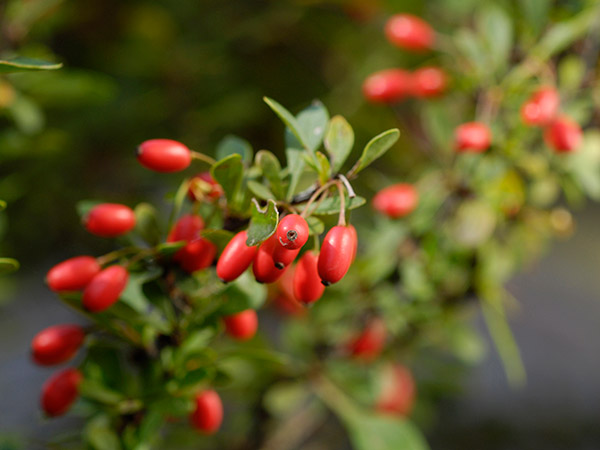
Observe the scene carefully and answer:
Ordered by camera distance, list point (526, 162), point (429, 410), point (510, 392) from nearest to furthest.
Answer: point (526, 162) < point (429, 410) < point (510, 392)

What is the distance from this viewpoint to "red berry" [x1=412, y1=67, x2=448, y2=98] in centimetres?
77

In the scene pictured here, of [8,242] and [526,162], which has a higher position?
[526,162]

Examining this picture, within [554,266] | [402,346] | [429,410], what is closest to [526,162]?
[402,346]

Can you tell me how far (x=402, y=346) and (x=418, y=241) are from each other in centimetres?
19

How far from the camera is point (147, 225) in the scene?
0.48 meters

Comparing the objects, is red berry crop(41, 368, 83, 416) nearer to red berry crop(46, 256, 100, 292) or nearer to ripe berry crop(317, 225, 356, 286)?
red berry crop(46, 256, 100, 292)

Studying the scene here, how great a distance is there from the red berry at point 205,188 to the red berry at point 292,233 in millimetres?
120

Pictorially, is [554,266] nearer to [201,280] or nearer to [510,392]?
[510,392]

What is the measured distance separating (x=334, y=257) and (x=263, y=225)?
49 millimetres

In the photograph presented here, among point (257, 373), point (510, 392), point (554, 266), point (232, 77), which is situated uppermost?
point (232, 77)

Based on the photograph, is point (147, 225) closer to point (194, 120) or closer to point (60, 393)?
point (60, 393)

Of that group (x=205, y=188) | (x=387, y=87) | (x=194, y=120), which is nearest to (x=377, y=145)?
(x=205, y=188)

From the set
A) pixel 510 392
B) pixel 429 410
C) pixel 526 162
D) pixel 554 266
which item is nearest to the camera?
pixel 526 162

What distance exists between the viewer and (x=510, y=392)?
1395 millimetres
